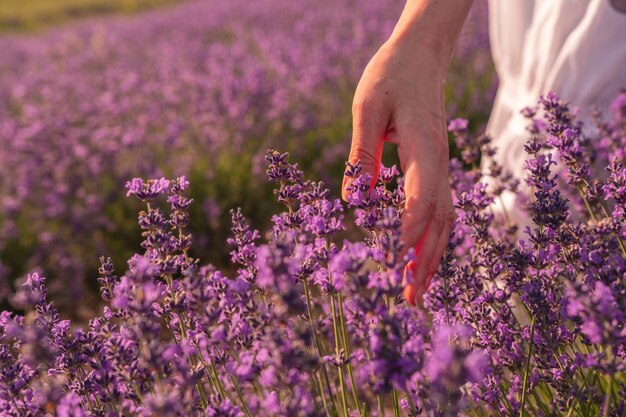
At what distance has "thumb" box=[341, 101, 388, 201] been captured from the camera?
199cm

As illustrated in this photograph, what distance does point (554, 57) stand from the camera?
326 cm

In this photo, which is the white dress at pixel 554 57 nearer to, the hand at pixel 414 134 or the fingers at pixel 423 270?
the hand at pixel 414 134

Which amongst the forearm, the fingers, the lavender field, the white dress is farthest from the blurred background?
the fingers

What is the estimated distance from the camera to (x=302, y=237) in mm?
1642

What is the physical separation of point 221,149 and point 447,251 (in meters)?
4.77

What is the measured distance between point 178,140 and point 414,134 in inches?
183

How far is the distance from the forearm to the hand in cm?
1

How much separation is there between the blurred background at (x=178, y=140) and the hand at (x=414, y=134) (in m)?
3.43

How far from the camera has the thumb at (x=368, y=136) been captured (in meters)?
1.99

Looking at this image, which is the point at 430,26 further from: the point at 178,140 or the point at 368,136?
the point at 178,140

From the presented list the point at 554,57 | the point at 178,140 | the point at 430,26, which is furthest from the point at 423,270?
the point at 178,140

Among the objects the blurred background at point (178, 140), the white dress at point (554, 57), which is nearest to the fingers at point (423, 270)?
the white dress at point (554, 57)

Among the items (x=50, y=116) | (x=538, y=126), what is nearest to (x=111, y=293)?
(x=538, y=126)

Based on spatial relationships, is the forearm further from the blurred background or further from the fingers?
the blurred background
